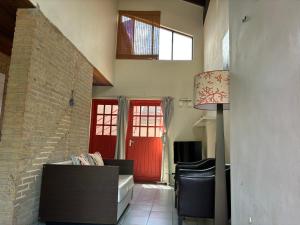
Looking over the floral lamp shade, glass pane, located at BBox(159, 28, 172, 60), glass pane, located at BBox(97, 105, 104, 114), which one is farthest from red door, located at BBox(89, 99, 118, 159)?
the floral lamp shade

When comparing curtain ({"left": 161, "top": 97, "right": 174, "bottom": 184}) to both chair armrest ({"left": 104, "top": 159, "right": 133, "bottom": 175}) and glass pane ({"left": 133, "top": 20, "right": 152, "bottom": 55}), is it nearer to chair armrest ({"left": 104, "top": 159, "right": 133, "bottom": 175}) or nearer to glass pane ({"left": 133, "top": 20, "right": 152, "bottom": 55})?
glass pane ({"left": 133, "top": 20, "right": 152, "bottom": 55})

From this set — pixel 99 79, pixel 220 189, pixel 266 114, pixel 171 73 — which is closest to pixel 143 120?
pixel 171 73

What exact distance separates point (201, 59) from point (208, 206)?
15.3 ft

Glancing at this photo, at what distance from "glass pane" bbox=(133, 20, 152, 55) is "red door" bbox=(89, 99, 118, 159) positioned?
160cm

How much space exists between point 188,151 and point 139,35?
11.4ft

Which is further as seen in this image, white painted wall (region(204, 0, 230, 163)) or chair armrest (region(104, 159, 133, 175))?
chair armrest (region(104, 159, 133, 175))

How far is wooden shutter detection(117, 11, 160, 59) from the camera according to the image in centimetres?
695

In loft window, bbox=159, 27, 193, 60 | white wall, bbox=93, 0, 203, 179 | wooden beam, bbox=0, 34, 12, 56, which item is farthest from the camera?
loft window, bbox=159, 27, 193, 60

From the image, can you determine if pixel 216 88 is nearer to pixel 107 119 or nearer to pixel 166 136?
pixel 166 136

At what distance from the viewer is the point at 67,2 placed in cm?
375

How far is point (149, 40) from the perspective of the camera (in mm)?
6949

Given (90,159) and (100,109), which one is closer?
(90,159)

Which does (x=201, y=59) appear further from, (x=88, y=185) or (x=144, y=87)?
(x=88, y=185)

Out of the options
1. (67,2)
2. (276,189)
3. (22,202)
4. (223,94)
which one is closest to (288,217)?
(276,189)
